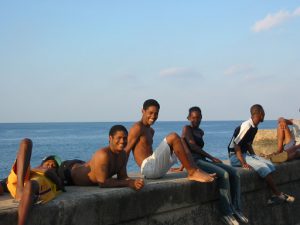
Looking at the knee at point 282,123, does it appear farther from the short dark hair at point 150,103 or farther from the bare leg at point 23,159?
the bare leg at point 23,159

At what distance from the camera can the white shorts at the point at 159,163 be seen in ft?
19.0

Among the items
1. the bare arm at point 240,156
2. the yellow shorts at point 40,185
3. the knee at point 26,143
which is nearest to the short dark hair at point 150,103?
the bare arm at point 240,156

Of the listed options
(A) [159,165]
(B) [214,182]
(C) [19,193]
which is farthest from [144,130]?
(C) [19,193]

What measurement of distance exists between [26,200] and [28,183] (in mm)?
187

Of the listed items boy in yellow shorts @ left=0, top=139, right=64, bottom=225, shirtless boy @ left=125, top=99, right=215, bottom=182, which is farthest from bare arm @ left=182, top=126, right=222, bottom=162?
boy in yellow shorts @ left=0, top=139, right=64, bottom=225

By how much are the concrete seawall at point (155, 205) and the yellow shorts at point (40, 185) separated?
0.22ft

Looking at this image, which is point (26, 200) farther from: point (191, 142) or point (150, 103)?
point (191, 142)

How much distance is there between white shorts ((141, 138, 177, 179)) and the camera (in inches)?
227

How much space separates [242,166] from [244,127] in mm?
562

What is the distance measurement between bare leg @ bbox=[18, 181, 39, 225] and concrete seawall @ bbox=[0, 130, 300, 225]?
7 centimetres

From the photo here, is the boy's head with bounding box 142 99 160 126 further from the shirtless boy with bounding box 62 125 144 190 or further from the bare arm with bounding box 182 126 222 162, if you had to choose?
the shirtless boy with bounding box 62 125 144 190

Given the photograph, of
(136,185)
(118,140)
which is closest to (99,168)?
(118,140)

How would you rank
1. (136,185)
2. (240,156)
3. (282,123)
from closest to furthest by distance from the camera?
1. (136,185)
2. (240,156)
3. (282,123)

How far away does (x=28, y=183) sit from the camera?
12.8 ft
